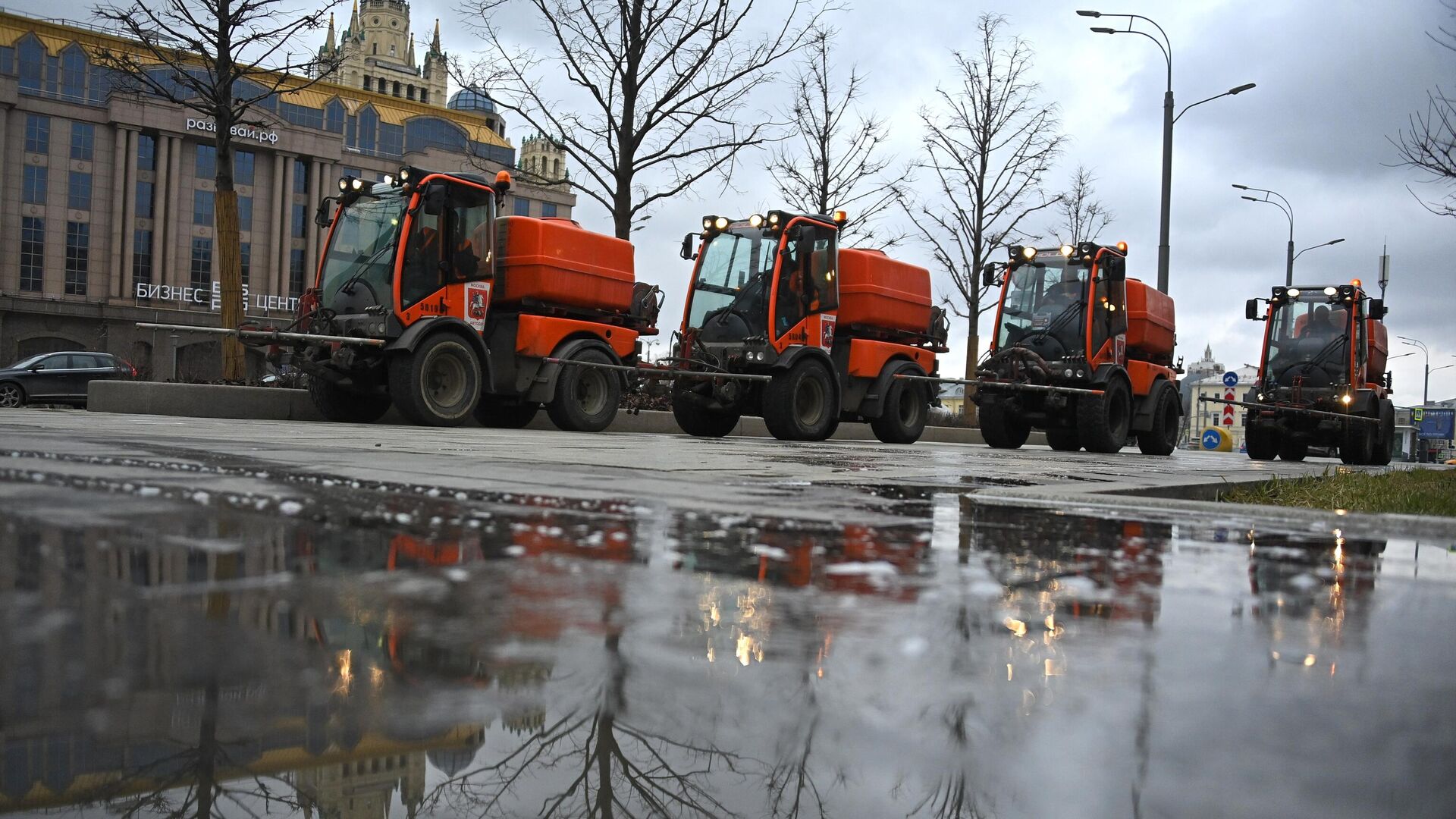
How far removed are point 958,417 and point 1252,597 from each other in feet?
100

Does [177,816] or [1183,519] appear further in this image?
[1183,519]

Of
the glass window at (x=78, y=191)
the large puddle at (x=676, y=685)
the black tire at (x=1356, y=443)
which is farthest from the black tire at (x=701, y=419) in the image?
the glass window at (x=78, y=191)

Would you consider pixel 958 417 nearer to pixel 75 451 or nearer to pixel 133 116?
pixel 75 451

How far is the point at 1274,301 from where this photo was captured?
20.0 meters

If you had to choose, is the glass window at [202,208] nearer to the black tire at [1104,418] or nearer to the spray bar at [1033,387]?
the spray bar at [1033,387]

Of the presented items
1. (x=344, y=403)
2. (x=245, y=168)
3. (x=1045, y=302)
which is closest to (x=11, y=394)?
(x=344, y=403)

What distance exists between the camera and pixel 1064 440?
→ 16.3 meters

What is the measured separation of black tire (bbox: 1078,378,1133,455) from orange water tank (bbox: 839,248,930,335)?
2.69 meters

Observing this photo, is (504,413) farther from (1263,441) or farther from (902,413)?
(1263,441)

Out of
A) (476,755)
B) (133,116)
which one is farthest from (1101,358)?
(133,116)

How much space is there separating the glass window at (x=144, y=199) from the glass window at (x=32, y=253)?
4.64 m

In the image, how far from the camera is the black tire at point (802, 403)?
1420cm

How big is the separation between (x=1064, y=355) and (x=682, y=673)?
50.1 feet

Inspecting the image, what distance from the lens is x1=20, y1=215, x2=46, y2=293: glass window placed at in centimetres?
5728
